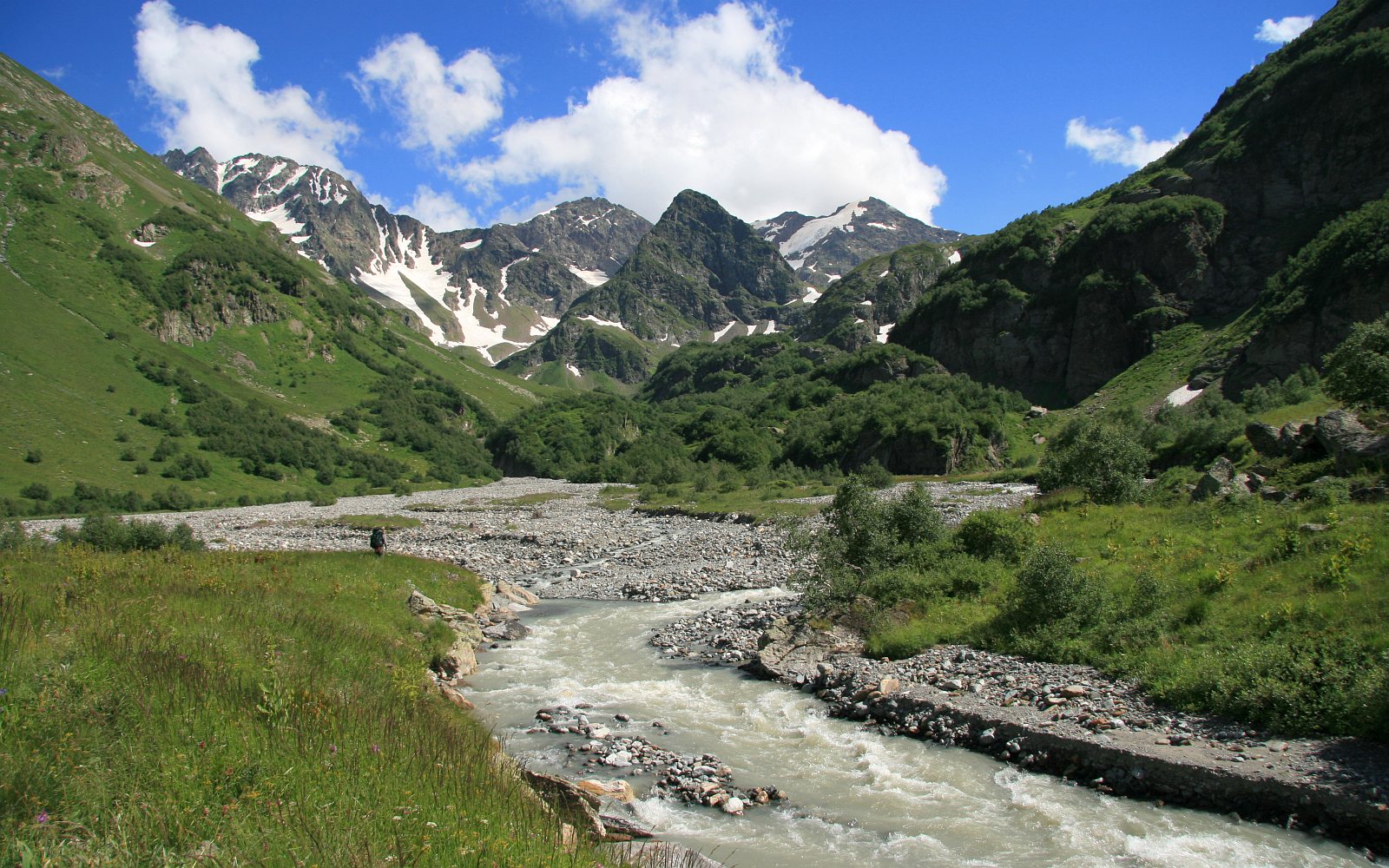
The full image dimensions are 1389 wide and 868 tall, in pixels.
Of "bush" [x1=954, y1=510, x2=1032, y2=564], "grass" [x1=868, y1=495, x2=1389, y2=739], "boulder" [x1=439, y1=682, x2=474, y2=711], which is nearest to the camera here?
"grass" [x1=868, y1=495, x2=1389, y2=739]

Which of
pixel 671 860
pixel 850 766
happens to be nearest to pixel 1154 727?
pixel 850 766

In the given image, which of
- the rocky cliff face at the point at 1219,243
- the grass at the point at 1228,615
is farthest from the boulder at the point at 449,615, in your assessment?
the rocky cliff face at the point at 1219,243

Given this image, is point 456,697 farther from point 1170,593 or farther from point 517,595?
point 1170,593

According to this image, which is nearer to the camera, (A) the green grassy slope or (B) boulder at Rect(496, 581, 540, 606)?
(B) boulder at Rect(496, 581, 540, 606)

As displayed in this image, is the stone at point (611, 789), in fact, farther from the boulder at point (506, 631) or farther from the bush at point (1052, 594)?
the boulder at point (506, 631)

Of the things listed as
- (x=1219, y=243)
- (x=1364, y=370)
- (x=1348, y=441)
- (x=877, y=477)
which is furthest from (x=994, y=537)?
(x=1219, y=243)

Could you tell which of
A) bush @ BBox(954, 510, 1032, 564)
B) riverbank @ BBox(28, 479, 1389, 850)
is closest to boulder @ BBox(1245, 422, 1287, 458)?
bush @ BBox(954, 510, 1032, 564)

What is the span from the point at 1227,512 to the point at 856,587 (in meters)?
12.3

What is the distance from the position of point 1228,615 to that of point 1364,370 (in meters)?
14.3

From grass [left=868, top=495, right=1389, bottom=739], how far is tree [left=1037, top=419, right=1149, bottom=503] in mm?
4906

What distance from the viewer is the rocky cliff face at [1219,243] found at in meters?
97.1

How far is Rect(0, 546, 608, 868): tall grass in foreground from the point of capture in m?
4.91

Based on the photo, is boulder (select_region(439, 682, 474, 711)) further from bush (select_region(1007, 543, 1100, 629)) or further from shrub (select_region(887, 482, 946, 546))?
shrub (select_region(887, 482, 946, 546))

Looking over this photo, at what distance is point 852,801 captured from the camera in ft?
A: 40.3
